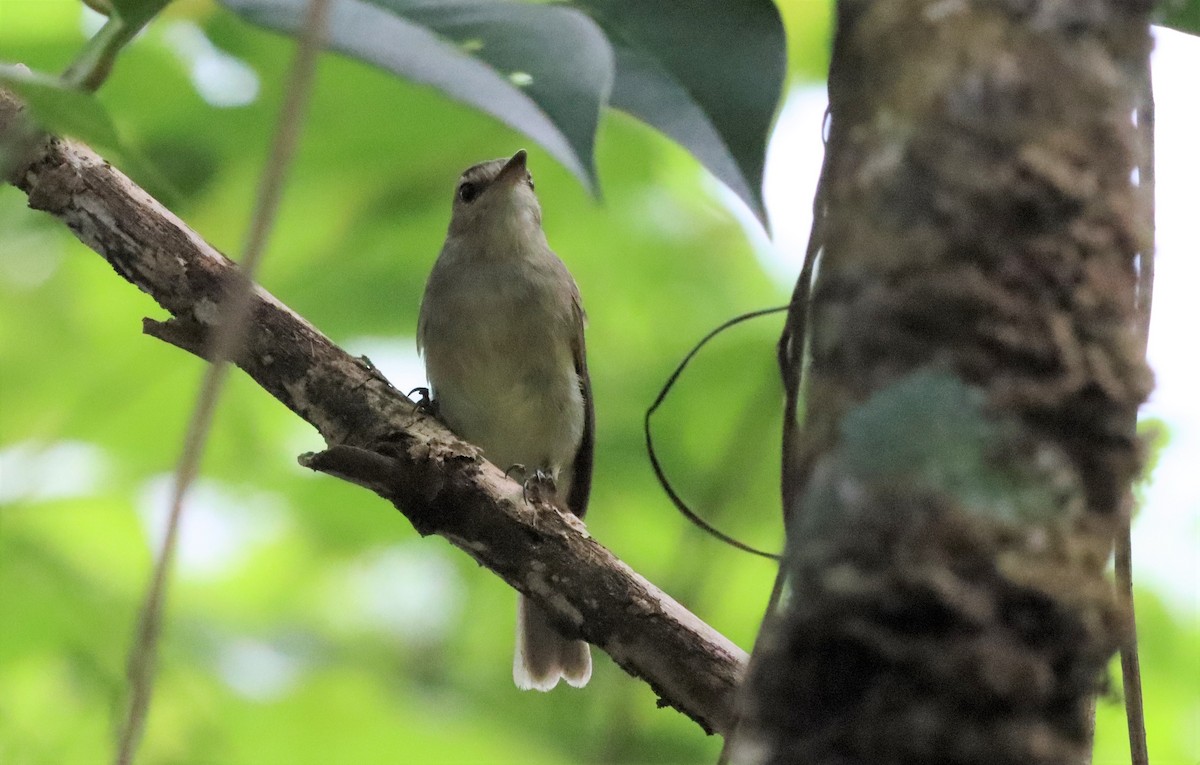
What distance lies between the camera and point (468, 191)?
12.9 ft

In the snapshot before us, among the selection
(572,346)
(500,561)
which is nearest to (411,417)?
(500,561)

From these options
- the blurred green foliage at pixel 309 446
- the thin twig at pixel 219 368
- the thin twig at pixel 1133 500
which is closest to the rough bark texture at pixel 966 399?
the thin twig at pixel 1133 500

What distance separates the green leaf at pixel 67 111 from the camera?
42.0 inches

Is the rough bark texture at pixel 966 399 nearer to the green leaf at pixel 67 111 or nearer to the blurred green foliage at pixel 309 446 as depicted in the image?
the green leaf at pixel 67 111

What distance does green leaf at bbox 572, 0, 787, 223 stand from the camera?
135 centimetres

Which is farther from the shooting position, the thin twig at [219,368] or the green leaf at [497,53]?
the green leaf at [497,53]

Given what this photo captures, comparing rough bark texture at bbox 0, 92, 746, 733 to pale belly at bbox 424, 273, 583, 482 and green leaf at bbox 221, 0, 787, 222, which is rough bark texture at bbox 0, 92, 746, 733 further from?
pale belly at bbox 424, 273, 583, 482

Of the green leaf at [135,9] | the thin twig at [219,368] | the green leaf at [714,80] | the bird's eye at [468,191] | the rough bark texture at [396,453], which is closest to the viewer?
the thin twig at [219,368]

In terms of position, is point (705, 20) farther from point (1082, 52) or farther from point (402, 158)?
point (402, 158)

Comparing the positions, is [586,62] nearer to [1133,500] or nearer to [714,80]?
[714,80]

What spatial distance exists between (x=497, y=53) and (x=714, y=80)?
0.30 meters

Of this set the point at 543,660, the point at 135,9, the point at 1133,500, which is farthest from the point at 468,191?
the point at 1133,500

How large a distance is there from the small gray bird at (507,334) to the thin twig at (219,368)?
2553 mm

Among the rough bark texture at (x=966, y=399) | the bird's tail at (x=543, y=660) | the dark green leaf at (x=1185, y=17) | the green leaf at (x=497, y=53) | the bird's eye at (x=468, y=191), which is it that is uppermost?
the bird's eye at (x=468, y=191)
